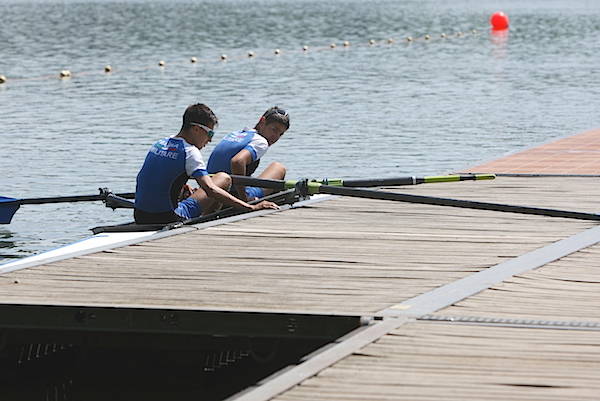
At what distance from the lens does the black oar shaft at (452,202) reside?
434 inches

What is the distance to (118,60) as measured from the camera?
1715 inches

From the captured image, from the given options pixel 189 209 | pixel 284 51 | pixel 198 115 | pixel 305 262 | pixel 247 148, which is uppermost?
pixel 284 51

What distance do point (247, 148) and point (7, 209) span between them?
3.23 metres

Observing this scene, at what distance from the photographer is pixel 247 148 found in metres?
12.3

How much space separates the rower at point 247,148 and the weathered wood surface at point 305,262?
2.16 feet

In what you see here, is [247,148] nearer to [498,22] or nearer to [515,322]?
[515,322]

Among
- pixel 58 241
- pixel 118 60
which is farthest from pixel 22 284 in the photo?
pixel 118 60

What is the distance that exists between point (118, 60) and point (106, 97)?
12.8 meters

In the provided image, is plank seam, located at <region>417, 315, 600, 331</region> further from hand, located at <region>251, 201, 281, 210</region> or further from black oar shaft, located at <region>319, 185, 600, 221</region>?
hand, located at <region>251, 201, 281, 210</region>

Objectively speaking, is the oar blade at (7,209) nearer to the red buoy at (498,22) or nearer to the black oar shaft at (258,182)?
the black oar shaft at (258,182)

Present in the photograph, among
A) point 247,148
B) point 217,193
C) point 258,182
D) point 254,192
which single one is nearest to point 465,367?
point 217,193

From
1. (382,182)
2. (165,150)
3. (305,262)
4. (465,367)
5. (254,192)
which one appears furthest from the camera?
(254,192)

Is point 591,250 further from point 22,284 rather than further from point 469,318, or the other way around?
point 22,284

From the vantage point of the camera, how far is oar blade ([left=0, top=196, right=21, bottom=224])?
14039mm
